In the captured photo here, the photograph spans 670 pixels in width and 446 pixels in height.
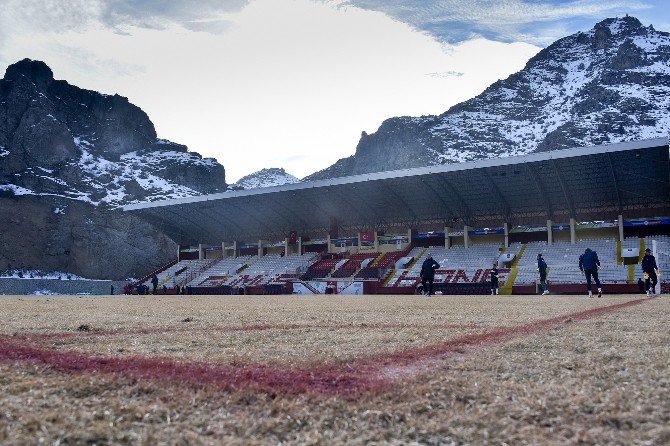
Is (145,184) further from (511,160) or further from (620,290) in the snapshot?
(620,290)

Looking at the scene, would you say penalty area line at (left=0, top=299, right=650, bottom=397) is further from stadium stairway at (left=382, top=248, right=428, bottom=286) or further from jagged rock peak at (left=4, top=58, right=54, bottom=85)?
jagged rock peak at (left=4, top=58, right=54, bottom=85)

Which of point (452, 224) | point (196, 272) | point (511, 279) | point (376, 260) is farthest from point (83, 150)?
point (511, 279)

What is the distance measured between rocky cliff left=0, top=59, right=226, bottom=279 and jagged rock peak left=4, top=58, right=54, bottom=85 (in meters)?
0.25

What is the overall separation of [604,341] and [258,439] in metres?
4.88

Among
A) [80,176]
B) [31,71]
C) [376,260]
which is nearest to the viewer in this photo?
[376,260]

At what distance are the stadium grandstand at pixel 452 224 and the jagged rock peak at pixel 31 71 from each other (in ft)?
286

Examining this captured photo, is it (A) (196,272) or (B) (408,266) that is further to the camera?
(A) (196,272)

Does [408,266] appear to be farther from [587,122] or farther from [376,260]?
[587,122]

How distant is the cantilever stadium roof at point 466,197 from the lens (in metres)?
41.8

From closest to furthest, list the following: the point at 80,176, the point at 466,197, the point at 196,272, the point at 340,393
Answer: the point at 340,393 < the point at 466,197 < the point at 196,272 < the point at 80,176

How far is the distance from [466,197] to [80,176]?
93385 millimetres

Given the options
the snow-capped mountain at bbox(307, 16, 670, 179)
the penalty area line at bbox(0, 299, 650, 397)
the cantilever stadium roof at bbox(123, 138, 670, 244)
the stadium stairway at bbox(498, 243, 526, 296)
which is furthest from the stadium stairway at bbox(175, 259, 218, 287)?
the snow-capped mountain at bbox(307, 16, 670, 179)

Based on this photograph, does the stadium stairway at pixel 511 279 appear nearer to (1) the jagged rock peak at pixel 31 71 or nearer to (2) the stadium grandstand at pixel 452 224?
(2) the stadium grandstand at pixel 452 224

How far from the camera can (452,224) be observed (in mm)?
54719
